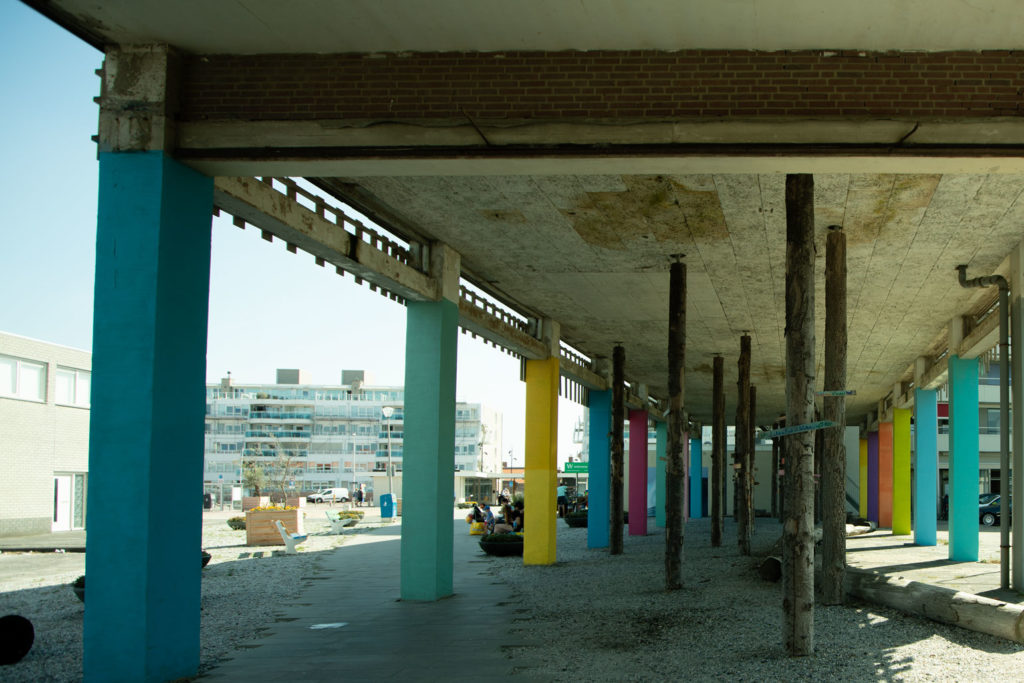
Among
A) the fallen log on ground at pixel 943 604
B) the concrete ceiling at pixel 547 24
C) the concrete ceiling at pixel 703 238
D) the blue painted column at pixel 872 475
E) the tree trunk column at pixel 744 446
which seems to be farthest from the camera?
the blue painted column at pixel 872 475

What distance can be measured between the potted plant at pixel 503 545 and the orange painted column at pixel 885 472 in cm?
2010

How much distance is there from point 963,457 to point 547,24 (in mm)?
15340

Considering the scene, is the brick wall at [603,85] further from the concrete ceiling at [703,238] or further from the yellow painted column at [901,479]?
the yellow painted column at [901,479]

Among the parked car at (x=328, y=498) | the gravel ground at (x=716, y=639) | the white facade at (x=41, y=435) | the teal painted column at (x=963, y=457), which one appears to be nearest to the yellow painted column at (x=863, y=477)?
the teal painted column at (x=963, y=457)

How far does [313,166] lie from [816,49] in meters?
4.40

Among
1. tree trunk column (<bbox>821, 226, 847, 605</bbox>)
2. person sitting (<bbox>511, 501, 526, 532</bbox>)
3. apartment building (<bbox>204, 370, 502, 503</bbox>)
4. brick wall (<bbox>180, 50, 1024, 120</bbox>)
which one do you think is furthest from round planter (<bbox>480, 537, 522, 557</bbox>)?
apartment building (<bbox>204, 370, 502, 503</bbox>)

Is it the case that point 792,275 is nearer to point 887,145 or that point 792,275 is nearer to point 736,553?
point 887,145

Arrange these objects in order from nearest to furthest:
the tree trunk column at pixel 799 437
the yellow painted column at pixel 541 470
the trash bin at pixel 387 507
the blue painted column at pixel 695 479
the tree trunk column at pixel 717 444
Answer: the tree trunk column at pixel 799 437 → the yellow painted column at pixel 541 470 → the tree trunk column at pixel 717 444 → the trash bin at pixel 387 507 → the blue painted column at pixel 695 479

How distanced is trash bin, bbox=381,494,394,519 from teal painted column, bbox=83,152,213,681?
35.1 m

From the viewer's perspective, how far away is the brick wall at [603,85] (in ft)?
25.1

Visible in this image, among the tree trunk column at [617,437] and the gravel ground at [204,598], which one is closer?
the gravel ground at [204,598]

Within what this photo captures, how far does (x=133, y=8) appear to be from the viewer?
731 centimetres

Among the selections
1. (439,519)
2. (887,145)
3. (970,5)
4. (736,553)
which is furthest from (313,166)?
(736,553)

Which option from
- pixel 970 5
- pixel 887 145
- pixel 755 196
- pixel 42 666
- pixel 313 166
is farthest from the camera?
pixel 755 196
